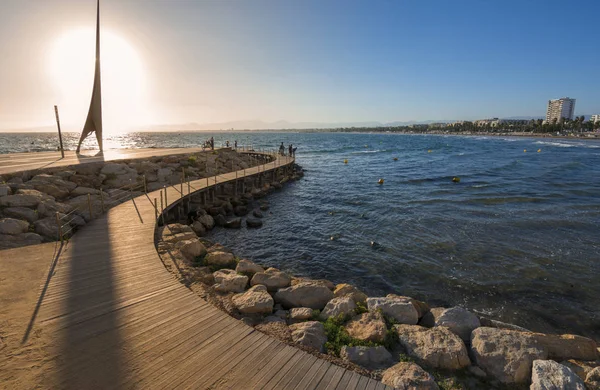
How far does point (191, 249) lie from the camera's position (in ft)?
33.9

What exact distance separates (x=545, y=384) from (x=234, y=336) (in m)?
5.56

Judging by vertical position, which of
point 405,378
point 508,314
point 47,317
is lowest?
point 508,314

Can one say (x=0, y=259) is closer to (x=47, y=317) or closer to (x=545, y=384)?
(x=47, y=317)

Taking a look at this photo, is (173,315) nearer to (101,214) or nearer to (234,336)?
(234,336)

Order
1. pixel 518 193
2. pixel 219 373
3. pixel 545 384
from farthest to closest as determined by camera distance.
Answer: pixel 518 193 < pixel 545 384 < pixel 219 373

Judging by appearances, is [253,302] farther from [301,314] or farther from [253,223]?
[253,223]

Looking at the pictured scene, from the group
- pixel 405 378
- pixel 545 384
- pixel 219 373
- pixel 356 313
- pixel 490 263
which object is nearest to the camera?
pixel 219 373

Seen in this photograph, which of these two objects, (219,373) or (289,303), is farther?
(289,303)

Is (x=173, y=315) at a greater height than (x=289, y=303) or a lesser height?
greater

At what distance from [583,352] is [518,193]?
24.4m

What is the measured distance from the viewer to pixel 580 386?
5.00m

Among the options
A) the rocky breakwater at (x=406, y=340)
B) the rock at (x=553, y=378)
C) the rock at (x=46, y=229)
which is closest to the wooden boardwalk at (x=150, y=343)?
the rocky breakwater at (x=406, y=340)

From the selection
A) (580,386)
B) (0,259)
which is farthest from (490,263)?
(0,259)

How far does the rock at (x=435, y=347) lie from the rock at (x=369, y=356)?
0.63m
